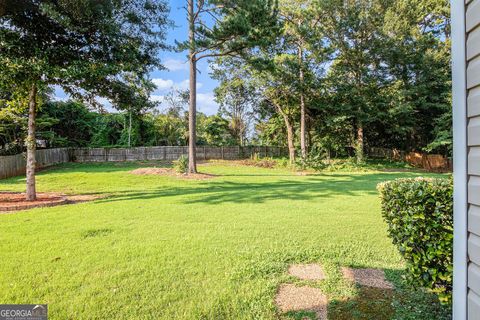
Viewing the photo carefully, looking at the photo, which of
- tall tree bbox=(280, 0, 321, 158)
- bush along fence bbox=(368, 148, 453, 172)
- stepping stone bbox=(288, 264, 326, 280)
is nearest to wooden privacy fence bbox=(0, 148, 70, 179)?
stepping stone bbox=(288, 264, 326, 280)

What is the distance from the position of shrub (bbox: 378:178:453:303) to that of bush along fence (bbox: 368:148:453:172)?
59.3 feet

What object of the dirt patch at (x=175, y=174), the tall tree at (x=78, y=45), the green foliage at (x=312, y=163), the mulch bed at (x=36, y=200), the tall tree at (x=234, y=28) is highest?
the tall tree at (x=234, y=28)

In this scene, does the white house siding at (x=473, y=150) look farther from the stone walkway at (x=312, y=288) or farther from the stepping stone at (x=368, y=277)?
the stepping stone at (x=368, y=277)

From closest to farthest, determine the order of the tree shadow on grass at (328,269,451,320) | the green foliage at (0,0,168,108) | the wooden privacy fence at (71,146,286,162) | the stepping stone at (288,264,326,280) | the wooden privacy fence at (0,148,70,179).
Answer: the tree shadow on grass at (328,269,451,320) < the stepping stone at (288,264,326,280) < the green foliage at (0,0,168,108) < the wooden privacy fence at (0,148,70,179) < the wooden privacy fence at (71,146,286,162)

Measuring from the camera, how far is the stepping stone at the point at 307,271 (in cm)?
272

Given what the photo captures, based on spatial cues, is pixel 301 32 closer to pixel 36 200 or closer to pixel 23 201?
pixel 36 200

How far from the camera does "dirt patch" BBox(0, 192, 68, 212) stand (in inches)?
235

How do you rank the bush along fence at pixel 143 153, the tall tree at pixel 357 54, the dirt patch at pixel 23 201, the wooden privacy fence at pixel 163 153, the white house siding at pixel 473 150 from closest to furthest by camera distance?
the white house siding at pixel 473 150 → the dirt patch at pixel 23 201 → the bush along fence at pixel 143 153 → the tall tree at pixel 357 54 → the wooden privacy fence at pixel 163 153

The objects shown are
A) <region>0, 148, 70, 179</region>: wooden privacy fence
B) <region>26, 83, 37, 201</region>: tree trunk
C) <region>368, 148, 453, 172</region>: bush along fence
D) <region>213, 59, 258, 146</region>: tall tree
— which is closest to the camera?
<region>26, 83, 37, 201</region>: tree trunk

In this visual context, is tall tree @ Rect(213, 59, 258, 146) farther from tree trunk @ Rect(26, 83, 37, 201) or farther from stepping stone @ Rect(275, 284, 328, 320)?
stepping stone @ Rect(275, 284, 328, 320)

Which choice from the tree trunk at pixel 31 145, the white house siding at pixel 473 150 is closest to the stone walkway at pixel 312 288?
the white house siding at pixel 473 150

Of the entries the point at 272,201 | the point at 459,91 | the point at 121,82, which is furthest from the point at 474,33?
the point at 121,82

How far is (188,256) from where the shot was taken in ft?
10.6

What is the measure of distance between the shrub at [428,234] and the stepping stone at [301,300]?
0.71 meters
